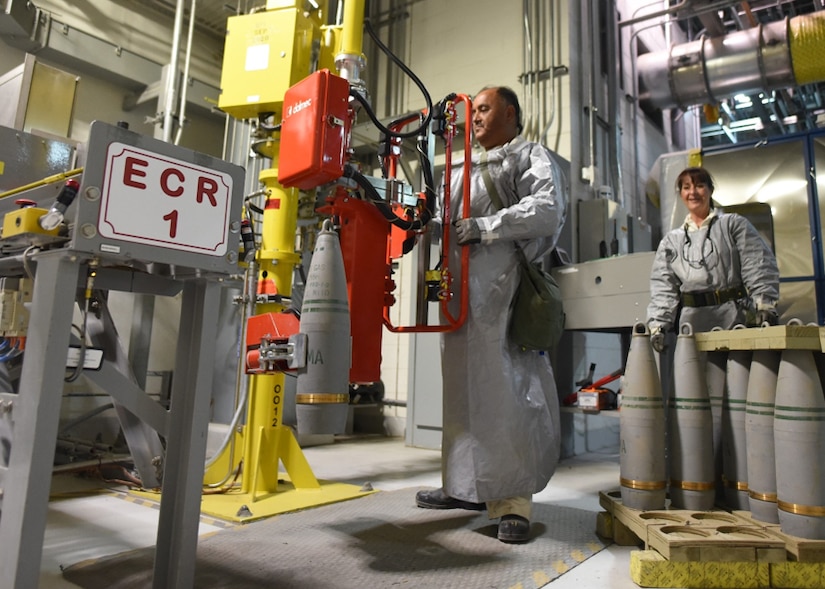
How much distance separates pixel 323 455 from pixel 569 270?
2.01m

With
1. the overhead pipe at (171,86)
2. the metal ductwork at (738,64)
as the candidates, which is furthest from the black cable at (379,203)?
the metal ductwork at (738,64)

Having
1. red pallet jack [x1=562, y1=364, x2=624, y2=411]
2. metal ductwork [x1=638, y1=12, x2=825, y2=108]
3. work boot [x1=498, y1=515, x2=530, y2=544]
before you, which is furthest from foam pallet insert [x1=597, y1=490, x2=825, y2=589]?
metal ductwork [x1=638, y1=12, x2=825, y2=108]

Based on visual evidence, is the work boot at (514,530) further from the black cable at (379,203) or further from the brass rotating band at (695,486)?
the black cable at (379,203)

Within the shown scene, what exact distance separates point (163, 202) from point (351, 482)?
210cm

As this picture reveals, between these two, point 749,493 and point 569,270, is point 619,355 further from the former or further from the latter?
point 749,493

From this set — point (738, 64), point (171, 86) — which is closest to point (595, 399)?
point (738, 64)

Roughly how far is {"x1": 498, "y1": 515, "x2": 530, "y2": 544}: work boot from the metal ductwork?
4.54 metres

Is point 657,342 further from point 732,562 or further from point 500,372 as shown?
point 732,562

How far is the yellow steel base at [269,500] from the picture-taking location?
2.14 m

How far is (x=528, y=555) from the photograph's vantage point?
70.2 inches

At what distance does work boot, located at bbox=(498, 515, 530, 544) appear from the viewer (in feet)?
6.20

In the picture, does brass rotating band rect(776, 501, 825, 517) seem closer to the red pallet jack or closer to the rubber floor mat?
the rubber floor mat

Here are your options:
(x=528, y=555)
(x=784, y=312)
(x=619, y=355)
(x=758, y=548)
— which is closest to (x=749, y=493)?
(x=758, y=548)

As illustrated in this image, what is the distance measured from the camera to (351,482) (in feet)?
9.58
